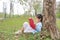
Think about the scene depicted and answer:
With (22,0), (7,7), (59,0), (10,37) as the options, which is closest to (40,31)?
(10,37)

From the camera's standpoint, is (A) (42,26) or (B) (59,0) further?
(B) (59,0)

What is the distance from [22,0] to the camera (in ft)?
28.4

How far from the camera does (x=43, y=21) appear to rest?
7.04 meters

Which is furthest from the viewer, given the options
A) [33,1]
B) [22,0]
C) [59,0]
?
[59,0]

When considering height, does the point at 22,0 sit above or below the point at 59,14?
above

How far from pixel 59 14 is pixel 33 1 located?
5690 millimetres

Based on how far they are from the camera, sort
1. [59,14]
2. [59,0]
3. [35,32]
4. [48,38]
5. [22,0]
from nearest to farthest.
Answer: [48,38], [35,32], [22,0], [59,14], [59,0]

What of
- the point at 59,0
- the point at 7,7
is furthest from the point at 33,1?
the point at 59,0

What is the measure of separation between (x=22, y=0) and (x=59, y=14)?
10.4 meters

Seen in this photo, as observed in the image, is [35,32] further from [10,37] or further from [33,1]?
[33,1]

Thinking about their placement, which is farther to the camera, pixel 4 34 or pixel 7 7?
pixel 7 7

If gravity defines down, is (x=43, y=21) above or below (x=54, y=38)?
above

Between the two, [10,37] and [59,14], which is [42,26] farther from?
[59,14]

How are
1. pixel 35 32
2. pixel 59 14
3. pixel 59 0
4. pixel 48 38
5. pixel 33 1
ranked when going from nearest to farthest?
pixel 48 38, pixel 35 32, pixel 33 1, pixel 59 14, pixel 59 0
